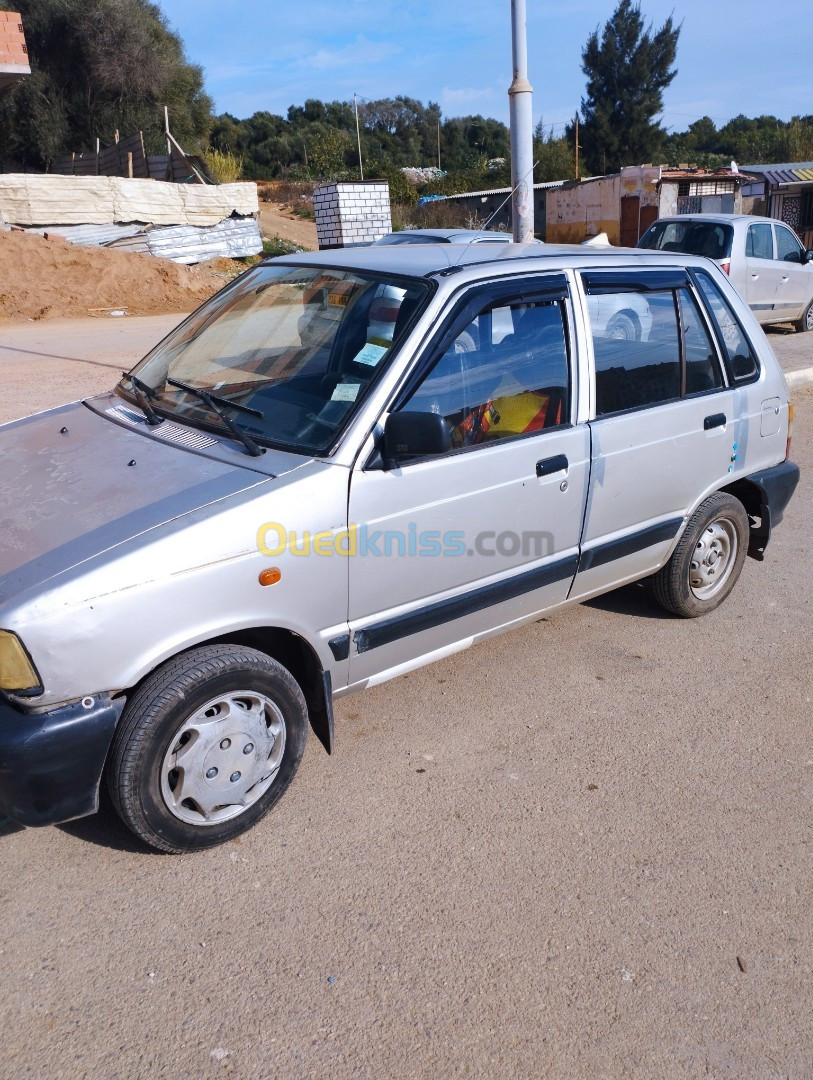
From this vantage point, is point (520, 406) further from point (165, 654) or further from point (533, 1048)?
point (533, 1048)

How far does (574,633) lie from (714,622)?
2.45 ft

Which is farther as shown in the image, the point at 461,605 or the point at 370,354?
the point at 461,605

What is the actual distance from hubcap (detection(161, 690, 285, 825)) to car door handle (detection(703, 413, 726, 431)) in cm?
238

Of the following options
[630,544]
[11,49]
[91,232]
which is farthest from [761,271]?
[11,49]

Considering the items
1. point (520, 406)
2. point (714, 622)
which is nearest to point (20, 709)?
point (520, 406)

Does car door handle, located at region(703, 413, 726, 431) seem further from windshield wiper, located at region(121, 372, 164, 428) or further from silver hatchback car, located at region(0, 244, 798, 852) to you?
windshield wiper, located at region(121, 372, 164, 428)

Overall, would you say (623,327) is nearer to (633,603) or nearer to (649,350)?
(649,350)

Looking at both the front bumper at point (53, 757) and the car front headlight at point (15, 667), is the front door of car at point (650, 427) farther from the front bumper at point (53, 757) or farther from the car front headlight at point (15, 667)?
the car front headlight at point (15, 667)

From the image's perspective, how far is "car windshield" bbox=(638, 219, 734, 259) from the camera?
12.0m

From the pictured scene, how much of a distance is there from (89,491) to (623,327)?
226 centimetres

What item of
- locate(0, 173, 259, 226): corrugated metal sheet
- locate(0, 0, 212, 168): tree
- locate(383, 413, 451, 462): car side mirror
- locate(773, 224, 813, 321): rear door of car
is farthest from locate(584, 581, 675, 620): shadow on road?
locate(0, 0, 212, 168): tree

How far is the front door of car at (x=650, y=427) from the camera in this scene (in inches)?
147

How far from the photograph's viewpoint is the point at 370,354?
126 inches

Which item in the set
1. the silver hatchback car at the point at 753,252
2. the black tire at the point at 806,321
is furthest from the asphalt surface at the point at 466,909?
the black tire at the point at 806,321
